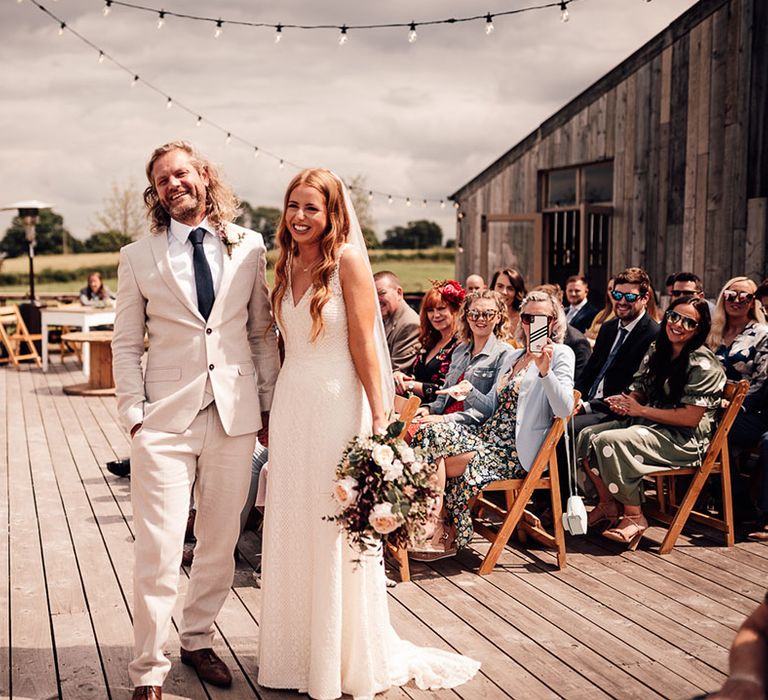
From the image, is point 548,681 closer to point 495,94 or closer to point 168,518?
point 168,518

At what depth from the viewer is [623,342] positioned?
17.9 feet

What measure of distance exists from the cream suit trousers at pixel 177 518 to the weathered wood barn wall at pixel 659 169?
619 cm

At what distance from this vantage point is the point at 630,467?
4.55 metres

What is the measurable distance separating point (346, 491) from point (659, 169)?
7.83m

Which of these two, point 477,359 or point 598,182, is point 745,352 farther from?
point 598,182

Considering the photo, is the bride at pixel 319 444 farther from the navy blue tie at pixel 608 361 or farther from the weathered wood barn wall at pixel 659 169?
the weathered wood barn wall at pixel 659 169

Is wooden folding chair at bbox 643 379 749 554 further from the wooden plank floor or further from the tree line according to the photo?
the tree line

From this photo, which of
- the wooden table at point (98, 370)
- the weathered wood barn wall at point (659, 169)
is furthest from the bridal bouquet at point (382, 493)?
the wooden table at point (98, 370)

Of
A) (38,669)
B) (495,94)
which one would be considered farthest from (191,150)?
(495,94)

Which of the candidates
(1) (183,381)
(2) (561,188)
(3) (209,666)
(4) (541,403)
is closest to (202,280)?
(1) (183,381)

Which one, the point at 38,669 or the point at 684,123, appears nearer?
the point at 38,669

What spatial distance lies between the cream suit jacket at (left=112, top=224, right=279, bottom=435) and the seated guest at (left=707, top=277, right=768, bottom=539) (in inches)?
127

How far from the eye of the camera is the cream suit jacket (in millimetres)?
2879

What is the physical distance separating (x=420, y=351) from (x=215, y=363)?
2.98 m
